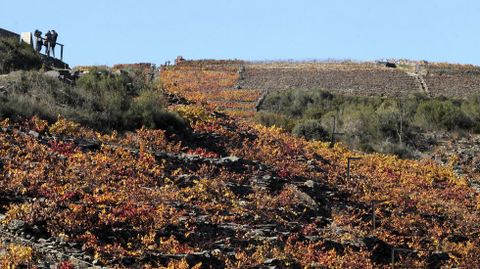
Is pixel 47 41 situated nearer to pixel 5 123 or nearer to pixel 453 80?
pixel 5 123

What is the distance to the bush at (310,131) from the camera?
3308 centimetres

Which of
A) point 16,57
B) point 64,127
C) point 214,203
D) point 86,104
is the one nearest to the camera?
point 214,203

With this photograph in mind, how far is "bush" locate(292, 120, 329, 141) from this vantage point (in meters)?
33.1

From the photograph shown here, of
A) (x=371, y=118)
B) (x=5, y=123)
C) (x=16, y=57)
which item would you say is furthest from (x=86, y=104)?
(x=371, y=118)

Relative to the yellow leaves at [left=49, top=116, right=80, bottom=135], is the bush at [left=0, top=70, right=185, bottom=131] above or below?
above

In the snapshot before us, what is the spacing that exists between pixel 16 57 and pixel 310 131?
12.4 meters

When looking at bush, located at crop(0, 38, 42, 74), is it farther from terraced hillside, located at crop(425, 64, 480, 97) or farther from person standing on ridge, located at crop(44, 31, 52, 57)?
terraced hillside, located at crop(425, 64, 480, 97)

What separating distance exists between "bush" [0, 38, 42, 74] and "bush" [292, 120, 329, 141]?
11.1 m

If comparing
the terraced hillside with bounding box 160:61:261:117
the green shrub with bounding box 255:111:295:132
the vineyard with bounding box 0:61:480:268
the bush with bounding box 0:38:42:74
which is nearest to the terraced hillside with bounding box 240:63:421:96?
the terraced hillside with bounding box 160:61:261:117

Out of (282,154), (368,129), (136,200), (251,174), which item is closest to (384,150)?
(368,129)

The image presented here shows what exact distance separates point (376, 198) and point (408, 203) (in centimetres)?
100

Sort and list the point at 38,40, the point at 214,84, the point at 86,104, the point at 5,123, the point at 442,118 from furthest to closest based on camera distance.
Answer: the point at 214,84 → the point at 442,118 → the point at 38,40 → the point at 86,104 → the point at 5,123

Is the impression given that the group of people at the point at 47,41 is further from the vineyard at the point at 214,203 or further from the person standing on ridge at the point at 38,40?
the vineyard at the point at 214,203

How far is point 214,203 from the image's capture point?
1777 cm
